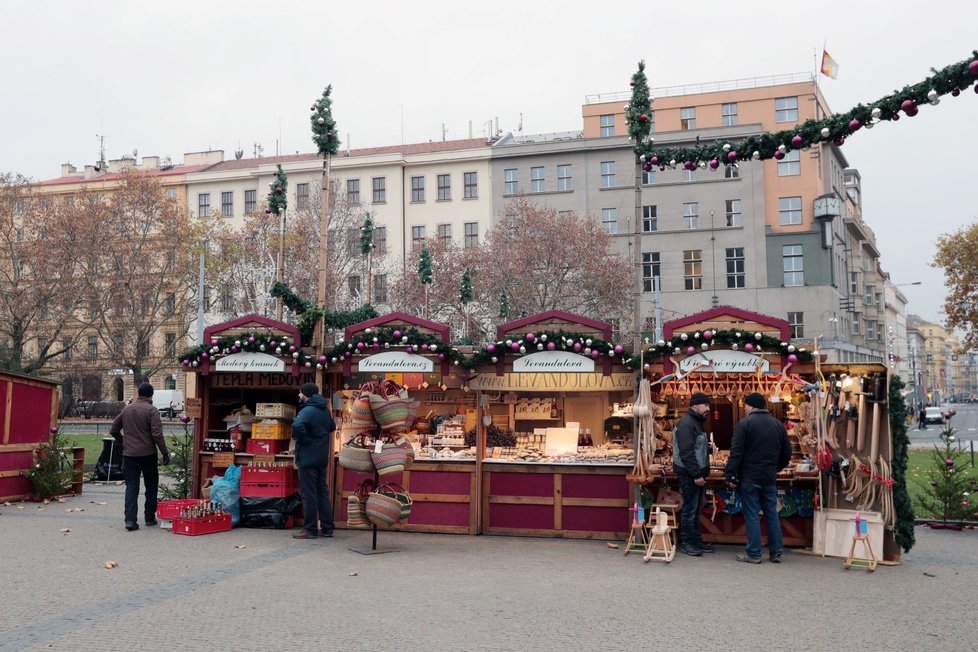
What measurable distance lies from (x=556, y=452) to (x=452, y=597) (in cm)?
436

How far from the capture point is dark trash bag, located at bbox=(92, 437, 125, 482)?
18.0m

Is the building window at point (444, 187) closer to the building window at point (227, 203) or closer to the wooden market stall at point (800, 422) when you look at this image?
the building window at point (227, 203)

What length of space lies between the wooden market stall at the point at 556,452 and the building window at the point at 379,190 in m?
42.8

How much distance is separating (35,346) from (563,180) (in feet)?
103

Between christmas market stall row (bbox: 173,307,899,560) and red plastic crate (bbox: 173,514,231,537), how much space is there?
1.02m

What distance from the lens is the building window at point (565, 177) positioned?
5027cm

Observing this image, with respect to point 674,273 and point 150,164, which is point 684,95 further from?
point 150,164

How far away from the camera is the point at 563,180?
5047 cm

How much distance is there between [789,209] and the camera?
4797 centimetres

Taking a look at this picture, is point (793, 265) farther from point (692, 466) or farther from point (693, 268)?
point (692, 466)

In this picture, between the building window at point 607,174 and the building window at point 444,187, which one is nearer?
the building window at point 607,174

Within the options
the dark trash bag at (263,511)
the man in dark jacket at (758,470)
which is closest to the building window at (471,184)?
the dark trash bag at (263,511)

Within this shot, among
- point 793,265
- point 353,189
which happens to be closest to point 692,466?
point 793,265

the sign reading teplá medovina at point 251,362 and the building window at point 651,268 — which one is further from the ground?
the building window at point 651,268
